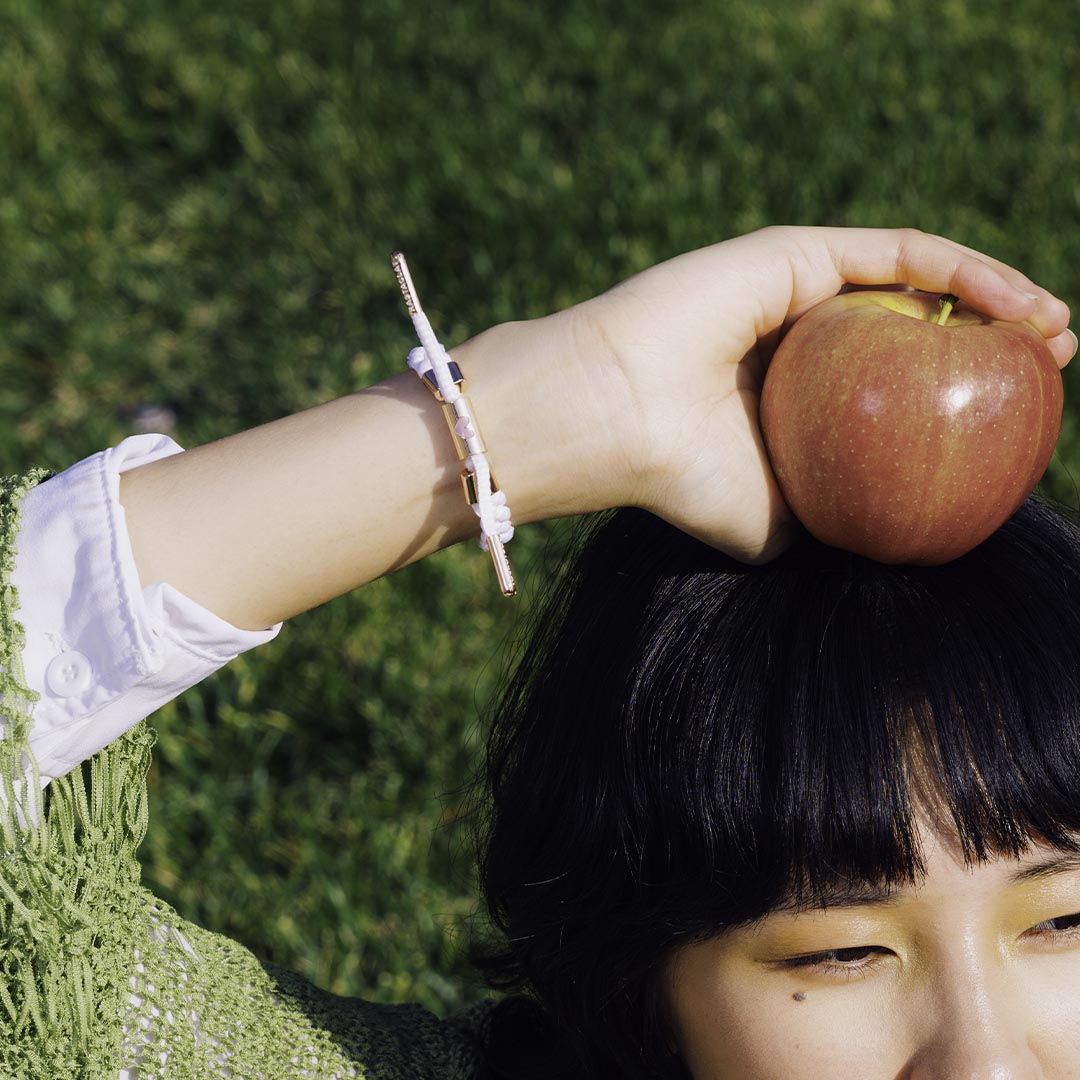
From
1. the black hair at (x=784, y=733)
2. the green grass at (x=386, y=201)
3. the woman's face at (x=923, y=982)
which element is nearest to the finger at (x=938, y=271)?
the black hair at (x=784, y=733)

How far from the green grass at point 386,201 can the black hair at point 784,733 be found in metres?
1.22

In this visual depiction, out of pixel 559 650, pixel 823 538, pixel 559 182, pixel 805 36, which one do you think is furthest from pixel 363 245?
pixel 823 538

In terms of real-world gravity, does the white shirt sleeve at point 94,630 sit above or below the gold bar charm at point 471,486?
below

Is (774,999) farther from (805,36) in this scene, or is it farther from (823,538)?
(805,36)

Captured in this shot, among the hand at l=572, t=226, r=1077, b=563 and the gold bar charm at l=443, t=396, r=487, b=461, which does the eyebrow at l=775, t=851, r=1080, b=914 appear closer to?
the hand at l=572, t=226, r=1077, b=563

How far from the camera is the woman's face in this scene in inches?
54.5

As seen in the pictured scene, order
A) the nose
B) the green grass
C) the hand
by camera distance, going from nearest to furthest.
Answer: the nose
the hand
the green grass

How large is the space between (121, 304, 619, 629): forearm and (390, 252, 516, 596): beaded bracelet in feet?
0.09

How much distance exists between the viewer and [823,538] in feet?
4.91

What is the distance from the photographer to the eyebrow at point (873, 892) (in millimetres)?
1453

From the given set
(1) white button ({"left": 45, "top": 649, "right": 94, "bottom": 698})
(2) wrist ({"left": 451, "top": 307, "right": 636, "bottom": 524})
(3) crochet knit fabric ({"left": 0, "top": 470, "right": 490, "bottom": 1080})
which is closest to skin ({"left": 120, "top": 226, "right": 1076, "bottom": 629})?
(2) wrist ({"left": 451, "top": 307, "right": 636, "bottom": 524})

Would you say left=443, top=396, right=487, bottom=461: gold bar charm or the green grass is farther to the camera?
the green grass

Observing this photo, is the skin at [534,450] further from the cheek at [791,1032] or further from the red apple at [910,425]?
the cheek at [791,1032]

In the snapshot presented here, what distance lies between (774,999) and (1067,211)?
3193 millimetres
